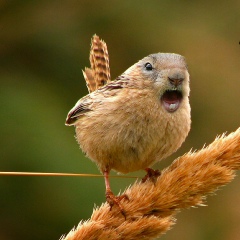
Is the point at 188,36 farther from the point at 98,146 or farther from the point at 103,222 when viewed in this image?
the point at 103,222

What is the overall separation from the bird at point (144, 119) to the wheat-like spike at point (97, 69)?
3.36 feet

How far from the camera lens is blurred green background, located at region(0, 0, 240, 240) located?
827 centimetres

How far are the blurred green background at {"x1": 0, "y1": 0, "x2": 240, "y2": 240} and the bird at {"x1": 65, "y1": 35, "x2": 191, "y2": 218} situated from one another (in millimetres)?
3249

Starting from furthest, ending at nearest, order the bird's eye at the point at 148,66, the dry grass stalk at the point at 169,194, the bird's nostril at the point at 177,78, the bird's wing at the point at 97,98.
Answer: the bird's wing at the point at 97,98, the bird's eye at the point at 148,66, the bird's nostril at the point at 177,78, the dry grass stalk at the point at 169,194

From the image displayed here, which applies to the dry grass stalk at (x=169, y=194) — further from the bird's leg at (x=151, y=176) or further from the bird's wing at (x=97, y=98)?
the bird's wing at (x=97, y=98)

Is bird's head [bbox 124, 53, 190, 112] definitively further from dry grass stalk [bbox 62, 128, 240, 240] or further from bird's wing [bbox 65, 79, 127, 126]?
dry grass stalk [bbox 62, 128, 240, 240]

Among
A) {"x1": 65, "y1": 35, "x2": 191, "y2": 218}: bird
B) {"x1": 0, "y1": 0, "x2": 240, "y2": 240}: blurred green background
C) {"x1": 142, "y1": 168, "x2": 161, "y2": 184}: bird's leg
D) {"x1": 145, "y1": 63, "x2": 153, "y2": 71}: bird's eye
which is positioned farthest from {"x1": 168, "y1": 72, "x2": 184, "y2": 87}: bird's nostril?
{"x1": 0, "y1": 0, "x2": 240, "y2": 240}: blurred green background

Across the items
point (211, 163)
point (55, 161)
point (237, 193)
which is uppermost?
point (211, 163)

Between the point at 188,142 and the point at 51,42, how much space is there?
1.71 meters

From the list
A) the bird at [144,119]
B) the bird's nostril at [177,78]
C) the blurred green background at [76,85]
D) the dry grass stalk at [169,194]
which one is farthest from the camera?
the blurred green background at [76,85]

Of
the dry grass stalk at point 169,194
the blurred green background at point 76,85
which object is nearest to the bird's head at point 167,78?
the dry grass stalk at point 169,194

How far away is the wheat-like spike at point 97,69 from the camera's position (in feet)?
18.7

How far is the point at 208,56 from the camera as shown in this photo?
9.84m

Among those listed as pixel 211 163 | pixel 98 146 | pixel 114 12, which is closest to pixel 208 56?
pixel 114 12
